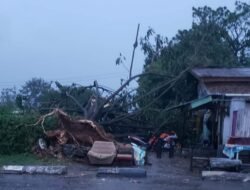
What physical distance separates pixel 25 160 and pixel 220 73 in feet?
29.2

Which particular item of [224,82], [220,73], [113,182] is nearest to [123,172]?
[113,182]

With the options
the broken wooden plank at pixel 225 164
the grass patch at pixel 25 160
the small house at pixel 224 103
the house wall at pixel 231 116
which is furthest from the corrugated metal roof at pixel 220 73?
the grass patch at pixel 25 160

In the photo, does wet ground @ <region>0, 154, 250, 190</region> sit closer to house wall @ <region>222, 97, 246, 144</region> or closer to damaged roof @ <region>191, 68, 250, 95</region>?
house wall @ <region>222, 97, 246, 144</region>

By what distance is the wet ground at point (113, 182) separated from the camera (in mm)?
14023

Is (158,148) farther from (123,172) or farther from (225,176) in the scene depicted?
(225,176)

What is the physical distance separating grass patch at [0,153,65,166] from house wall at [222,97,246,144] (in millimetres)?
5794

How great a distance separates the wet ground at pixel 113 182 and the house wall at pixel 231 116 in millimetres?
3066

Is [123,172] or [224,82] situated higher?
[224,82]

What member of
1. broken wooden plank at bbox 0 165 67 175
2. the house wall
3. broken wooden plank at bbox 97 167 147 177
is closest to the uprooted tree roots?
broken wooden plank at bbox 0 165 67 175

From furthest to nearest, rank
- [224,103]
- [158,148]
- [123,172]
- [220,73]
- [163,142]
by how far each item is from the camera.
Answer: [220,73]
[163,142]
[158,148]
[224,103]
[123,172]

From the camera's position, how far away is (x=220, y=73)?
78.0ft

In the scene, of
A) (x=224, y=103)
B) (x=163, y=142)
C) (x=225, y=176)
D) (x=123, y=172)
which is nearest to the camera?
(x=225, y=176)

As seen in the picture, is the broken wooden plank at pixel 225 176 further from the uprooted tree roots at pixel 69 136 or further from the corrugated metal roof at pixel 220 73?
the corrugated metal roof at pixel 220 73

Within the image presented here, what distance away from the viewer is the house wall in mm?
20047
